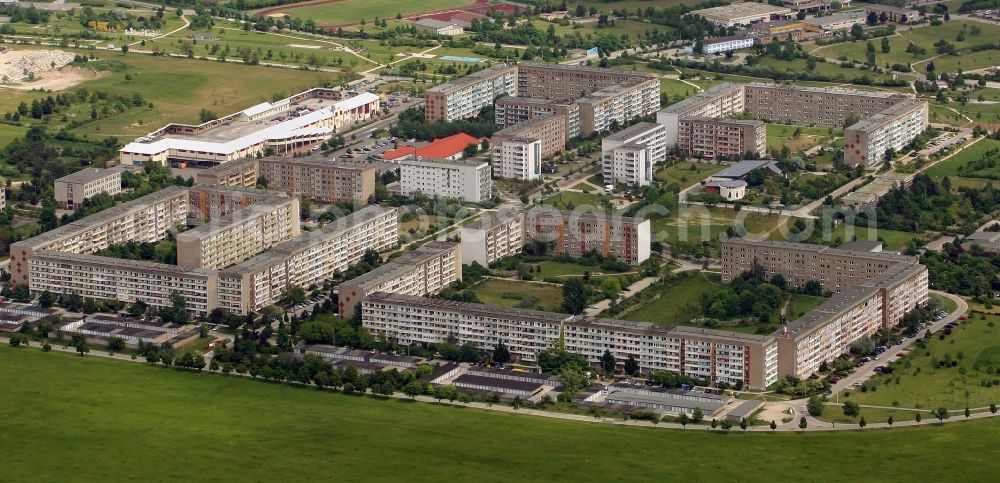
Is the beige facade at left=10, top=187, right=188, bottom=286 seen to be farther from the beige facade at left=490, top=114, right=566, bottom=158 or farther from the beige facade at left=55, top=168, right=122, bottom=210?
the beige facade at left=490, top=114, right=566, bottom=158

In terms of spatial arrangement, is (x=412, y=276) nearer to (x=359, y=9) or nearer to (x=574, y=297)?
(x=574, y=297)

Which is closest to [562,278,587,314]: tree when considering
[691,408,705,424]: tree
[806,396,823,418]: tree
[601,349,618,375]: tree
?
[601,349,618,375]: tree

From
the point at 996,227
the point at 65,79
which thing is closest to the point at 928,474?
the point at 996,227

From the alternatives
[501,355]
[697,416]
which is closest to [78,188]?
[501,355]

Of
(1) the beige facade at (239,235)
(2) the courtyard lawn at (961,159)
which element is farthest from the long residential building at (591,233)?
(2) the courtyard lawn at (961,159)

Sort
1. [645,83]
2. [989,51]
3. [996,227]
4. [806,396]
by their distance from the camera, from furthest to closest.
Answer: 1. [989,51]
2. [645,83]
3. [996,227]
4. [806,396]

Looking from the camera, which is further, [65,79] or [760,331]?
[65,79]

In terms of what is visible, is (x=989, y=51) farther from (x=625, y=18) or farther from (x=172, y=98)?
(x=172, y=98)
